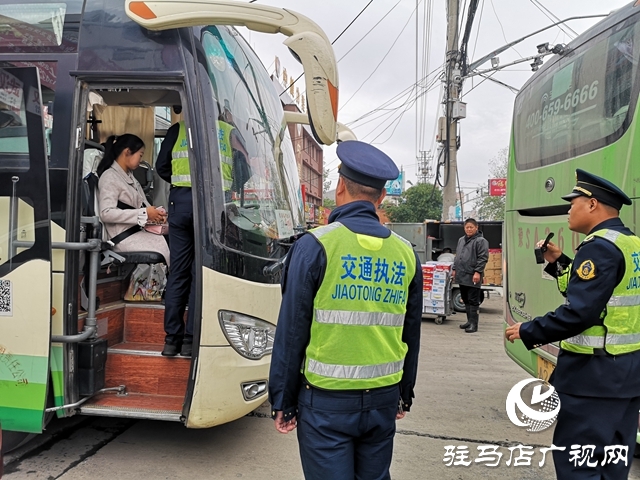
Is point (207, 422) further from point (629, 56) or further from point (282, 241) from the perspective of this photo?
point (629, 56)

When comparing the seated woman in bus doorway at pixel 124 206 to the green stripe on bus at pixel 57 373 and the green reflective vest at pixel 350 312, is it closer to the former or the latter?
the green stripe on bus at pixel 57 373

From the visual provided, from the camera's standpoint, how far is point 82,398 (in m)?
3.38

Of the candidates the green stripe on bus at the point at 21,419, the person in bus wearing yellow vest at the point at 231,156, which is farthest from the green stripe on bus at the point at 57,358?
the person in bus wearing yellow vest at the point at 231,156

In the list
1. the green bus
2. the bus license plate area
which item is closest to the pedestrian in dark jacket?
the green bus

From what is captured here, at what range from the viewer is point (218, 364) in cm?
325

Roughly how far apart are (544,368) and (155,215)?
3267mm

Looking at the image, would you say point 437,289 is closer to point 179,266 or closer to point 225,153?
point 179,266

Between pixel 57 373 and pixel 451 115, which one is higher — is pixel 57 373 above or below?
below

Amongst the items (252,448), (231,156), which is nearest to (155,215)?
(231,156)

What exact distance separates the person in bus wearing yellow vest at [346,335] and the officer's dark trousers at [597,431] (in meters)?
1.02

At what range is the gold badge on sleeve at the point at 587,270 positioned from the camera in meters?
2.39

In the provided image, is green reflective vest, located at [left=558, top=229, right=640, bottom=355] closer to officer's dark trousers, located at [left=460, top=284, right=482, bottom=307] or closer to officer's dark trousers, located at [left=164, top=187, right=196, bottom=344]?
officer's dark trousers, located at [left=164, top=187, right=196, bottom=344]

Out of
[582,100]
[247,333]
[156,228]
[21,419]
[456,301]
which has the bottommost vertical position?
[456,301]

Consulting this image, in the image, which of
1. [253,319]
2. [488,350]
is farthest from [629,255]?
[488,350]
